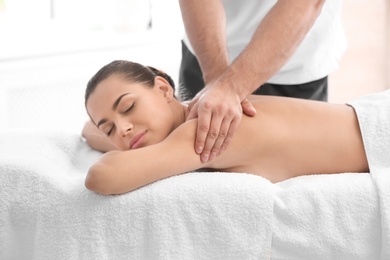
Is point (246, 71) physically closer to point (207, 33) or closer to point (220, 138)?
point (220, 138)

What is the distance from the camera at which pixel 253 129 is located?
1794mm

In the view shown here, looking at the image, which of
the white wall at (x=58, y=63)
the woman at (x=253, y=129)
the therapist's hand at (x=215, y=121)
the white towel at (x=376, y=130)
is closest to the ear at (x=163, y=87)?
the woman at (x=253, y=129)

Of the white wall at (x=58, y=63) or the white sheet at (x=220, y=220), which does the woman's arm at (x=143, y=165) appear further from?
the white wall at (x=58, y=63)

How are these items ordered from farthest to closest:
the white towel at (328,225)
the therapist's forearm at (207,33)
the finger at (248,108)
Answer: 1. the therapist's forearm at (207,33)
2. the finger at (248,108)
3. the white towel at (328,225)

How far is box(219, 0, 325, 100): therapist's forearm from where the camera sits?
182 cm

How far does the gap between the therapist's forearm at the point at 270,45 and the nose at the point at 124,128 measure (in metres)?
0.24

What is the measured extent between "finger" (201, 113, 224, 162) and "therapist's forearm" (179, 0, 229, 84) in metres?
0.29

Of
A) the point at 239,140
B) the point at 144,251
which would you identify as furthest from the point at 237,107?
the point at 144,251

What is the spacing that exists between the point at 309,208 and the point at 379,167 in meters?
0.29

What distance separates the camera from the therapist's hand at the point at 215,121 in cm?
171

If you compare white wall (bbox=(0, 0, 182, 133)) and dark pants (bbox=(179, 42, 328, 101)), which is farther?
white wall (bbox=(0, 0, 182, 133))

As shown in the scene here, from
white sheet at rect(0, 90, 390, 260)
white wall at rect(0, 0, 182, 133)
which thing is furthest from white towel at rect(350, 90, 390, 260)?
white wall at rect(0, 0, 182, 133)

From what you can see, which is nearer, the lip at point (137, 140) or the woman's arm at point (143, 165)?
the woman's arm at point (143, 165)

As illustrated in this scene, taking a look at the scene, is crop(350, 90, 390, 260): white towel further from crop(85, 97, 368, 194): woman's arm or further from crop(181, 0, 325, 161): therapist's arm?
crop(181, 0, 325, 161): therapist's arm
